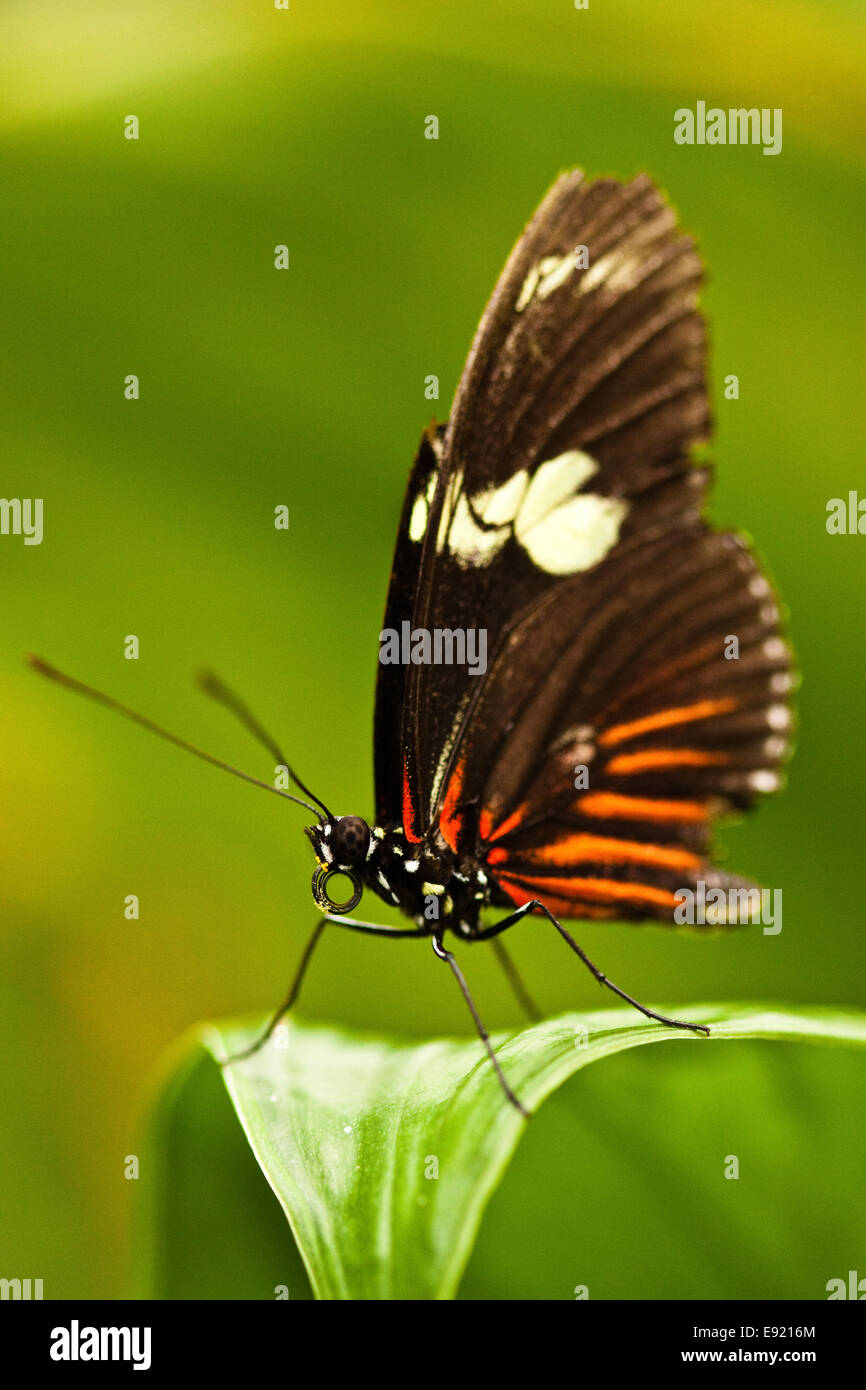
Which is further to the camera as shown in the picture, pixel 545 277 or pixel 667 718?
pixel 667 718

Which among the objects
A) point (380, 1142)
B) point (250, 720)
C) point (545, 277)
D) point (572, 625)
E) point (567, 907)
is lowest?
point (380, 1142)

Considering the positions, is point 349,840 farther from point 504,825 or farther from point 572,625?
point 572,625

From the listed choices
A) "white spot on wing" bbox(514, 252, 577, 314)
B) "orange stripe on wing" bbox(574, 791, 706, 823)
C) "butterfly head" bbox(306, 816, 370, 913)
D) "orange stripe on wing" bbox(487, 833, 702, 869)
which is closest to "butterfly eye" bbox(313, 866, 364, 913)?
"butterfly head" bbox(306, 816, 370, 913)

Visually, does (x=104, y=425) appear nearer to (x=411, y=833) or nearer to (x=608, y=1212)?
(x=411, y=833)

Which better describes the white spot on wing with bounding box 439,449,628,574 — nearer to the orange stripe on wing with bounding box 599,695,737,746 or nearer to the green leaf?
the orange stripe on wing with bounding box 599,695,737,746

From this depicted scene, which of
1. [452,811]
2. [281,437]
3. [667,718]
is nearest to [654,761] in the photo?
[667,718]
